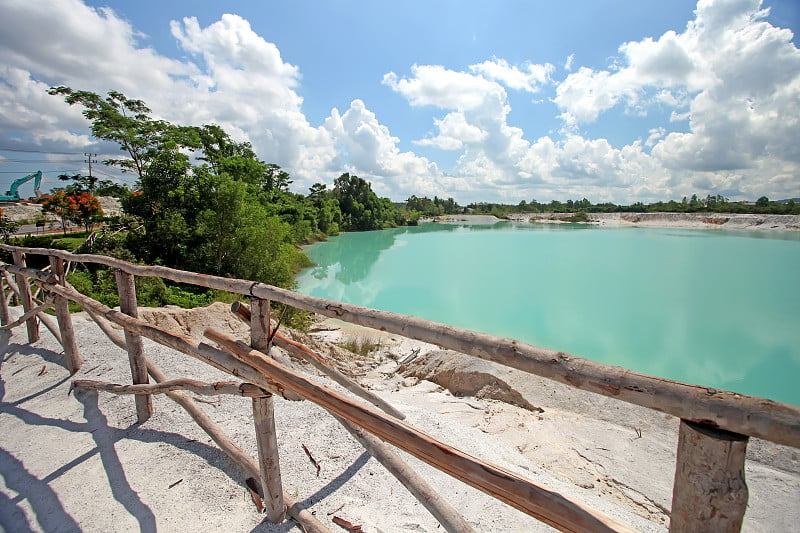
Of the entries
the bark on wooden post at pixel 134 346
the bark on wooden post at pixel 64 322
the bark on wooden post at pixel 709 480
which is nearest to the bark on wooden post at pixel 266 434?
the bark on wooden post at pixel 134 346

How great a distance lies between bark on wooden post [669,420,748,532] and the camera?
2.81 feet

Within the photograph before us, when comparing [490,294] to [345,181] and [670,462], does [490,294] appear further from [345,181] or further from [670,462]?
[345,181]

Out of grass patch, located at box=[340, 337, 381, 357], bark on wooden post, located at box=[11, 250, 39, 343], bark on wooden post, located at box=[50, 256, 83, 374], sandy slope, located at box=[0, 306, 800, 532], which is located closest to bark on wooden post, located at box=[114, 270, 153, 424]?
sandy slope, located at box=[0, 306, 800, 532]

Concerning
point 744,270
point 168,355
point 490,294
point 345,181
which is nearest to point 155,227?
point 168,355

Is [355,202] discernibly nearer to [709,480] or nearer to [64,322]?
[64,322]

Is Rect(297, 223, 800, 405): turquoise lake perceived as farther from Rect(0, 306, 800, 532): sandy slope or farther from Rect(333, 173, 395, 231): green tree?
Rect(333, 173, 395, 231): green tree

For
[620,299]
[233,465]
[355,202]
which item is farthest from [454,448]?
[355,202]

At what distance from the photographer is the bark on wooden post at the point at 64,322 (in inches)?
144

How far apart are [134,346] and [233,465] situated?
122cm

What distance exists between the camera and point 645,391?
3.08 feet

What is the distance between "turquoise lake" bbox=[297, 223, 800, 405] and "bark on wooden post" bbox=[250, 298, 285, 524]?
1040 centimetres

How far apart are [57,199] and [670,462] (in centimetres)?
2460

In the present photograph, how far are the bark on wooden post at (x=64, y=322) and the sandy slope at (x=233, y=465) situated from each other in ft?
0.49

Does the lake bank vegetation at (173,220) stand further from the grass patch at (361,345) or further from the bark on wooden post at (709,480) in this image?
the bark on wooden post at (709,480)
